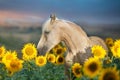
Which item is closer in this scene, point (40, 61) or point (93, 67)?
point (93, 67)

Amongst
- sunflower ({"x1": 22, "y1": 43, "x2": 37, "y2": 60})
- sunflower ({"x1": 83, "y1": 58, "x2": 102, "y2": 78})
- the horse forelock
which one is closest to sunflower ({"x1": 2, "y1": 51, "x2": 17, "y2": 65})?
sunflower ({"x1": 22, "y1": 43, "x2": 37, "y2": 60})

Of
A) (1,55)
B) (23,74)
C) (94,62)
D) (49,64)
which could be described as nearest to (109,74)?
(94,62)

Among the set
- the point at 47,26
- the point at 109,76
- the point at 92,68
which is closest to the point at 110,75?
the point at 109,76

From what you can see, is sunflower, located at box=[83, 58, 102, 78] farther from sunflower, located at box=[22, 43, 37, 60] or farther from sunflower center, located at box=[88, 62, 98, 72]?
sunflower, located at box=[22, 43, 37, 60]

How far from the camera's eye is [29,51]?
5.98 metres

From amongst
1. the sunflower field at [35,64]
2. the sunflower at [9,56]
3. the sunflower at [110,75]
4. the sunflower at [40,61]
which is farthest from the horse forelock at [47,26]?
the sunflower at [110,75]

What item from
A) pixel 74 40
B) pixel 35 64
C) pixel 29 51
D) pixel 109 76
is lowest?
pixel 109 76

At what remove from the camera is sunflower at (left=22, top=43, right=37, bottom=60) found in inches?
231

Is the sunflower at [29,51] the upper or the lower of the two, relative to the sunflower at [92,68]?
upper

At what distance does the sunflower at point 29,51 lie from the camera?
588cm

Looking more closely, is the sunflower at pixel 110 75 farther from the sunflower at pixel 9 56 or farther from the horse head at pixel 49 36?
the horse head at pixel 49 36

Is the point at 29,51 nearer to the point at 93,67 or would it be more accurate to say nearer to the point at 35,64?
the point at 35,64

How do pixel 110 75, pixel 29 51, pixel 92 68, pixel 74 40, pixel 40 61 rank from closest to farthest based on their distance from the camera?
1. pixel 110 75
2. pixel 92 68
3. pixel 40 61
4. pixel 29 51
5. pixel 74 40

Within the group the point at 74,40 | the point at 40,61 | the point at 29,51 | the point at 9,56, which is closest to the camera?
the point at 9,56
